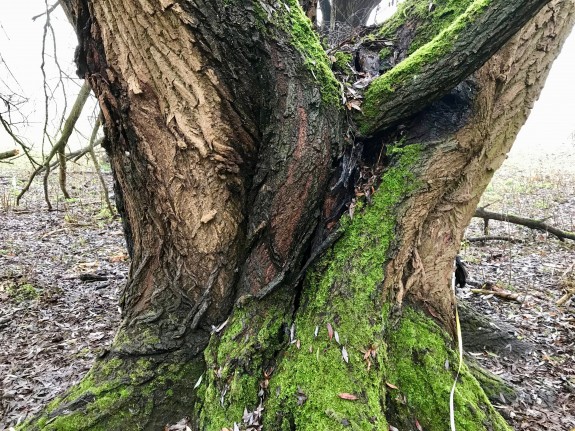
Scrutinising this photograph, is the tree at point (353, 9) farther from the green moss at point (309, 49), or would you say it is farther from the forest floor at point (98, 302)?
the green moss at point (309, 49)

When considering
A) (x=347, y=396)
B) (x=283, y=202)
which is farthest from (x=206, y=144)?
(x=347, y=396)

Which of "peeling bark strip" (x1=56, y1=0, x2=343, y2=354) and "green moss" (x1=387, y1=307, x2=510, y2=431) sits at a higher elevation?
"peeling bark strip" (x1=56, y1=0, x2=343, y2=354)

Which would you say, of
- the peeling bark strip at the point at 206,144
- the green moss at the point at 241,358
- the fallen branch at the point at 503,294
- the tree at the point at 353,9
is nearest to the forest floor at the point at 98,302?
the fallen branch at the point at 503,294

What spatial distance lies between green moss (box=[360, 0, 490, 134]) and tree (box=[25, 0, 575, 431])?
1cm

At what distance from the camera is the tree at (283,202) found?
2.08 metres

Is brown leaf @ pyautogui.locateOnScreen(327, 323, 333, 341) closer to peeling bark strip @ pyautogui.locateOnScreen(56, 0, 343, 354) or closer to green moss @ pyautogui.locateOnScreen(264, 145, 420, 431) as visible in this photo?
green moss @ pyautogui.locateOnScreen(264, 145, 420, 431)

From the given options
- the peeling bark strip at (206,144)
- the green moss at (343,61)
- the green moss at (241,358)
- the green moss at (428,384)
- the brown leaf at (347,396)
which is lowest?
the green moss at (428,384)

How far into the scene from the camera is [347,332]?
205cm

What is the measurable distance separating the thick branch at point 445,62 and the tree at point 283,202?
11 mm

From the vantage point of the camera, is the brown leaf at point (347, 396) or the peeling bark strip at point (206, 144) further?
the peeling bark strip at point (206, 144)

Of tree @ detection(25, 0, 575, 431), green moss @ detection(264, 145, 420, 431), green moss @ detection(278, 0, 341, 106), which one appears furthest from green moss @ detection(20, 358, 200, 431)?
green moss @ detection(278, 0, 341, 106)

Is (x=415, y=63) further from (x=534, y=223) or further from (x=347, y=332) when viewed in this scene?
(x=534, y=223)

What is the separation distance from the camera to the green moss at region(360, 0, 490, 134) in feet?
6.69

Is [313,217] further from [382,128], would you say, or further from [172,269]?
[172,269]
